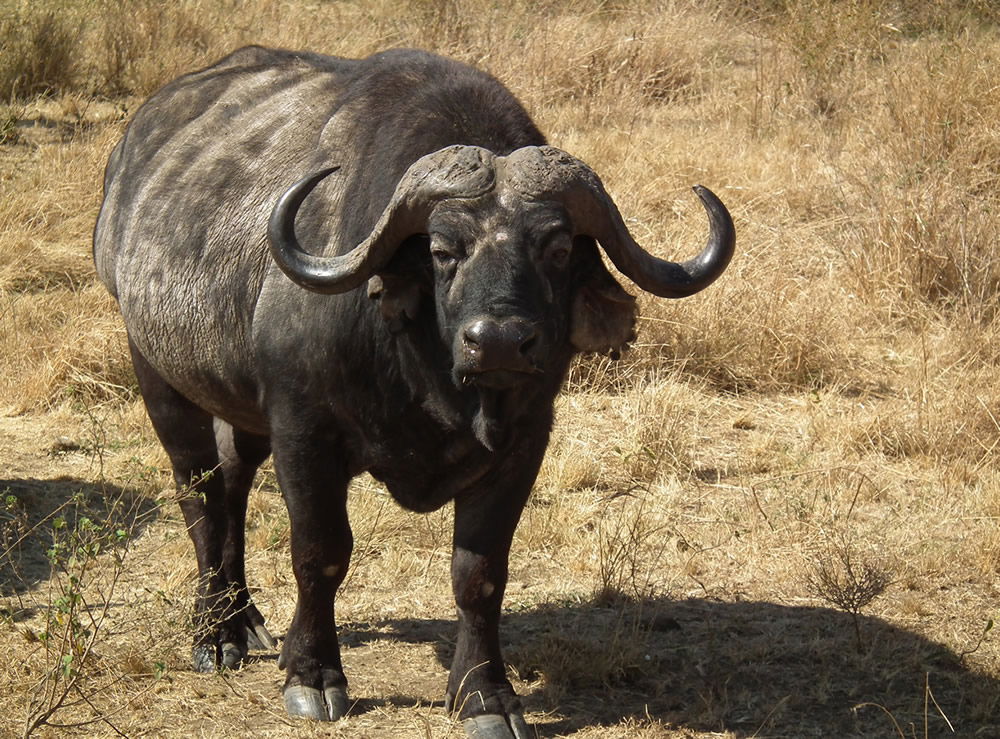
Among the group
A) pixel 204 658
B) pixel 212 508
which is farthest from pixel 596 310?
pixel 204 658

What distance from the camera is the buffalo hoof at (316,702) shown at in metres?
4.25

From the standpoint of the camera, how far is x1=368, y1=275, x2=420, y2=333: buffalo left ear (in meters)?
3.90

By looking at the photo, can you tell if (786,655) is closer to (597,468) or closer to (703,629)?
(703,629)

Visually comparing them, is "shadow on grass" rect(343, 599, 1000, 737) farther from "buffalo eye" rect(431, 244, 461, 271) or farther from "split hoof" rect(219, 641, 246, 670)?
"buffalo eye" rect(431, 244, 461, 271)

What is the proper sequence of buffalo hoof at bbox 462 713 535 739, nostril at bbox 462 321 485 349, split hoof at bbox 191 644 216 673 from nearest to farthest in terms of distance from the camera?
nostril at bbox 462 321 485 349 → buffalo hoof at bbox 462 713 535 739 → split hoof at bbox 191 644 216 673

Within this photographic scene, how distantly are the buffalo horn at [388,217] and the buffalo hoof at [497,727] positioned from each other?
4.46 feet

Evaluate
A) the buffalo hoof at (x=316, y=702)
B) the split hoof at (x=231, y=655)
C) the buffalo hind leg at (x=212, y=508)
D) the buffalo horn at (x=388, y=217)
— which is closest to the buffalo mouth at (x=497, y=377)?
the buffalo horn at (x=388, y=217)

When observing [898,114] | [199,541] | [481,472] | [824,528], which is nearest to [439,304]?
[481,472]

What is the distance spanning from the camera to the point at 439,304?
378 cm

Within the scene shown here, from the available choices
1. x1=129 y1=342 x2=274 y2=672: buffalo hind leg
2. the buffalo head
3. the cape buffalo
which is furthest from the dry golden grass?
the buffalo head

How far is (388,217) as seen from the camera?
3.77 metres

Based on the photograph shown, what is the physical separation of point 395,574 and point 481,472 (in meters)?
1.50

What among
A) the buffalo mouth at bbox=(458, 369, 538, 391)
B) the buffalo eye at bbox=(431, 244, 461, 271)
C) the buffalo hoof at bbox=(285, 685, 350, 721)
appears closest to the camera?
the buffalo mouth at bbox=(458, 369, 538, 391)

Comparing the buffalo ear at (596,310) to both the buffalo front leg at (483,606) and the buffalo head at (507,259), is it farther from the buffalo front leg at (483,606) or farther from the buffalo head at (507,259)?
the buffalo front leg at (483,606)
